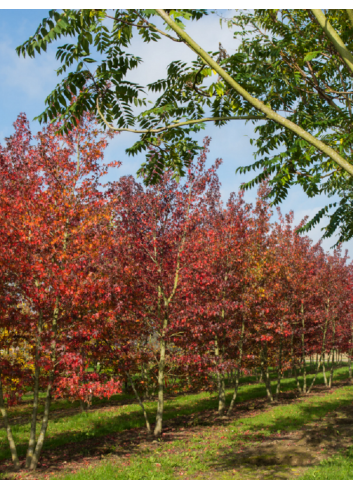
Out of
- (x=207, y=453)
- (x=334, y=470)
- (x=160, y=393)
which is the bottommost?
(x=207, y=453)

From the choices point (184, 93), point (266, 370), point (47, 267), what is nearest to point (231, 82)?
point (184, 93)

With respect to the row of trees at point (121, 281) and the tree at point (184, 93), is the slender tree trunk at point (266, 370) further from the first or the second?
the tree at point (184, 93)

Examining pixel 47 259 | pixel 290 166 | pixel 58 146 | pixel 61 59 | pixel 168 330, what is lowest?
pixel 168 330

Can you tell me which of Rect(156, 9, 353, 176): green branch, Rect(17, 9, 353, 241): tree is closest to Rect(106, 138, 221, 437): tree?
Rect(17, 9, 353, 241): tree

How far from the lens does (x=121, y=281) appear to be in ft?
33.8

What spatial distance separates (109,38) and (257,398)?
60.7 feet

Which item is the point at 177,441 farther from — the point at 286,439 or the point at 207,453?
the point at 286,439

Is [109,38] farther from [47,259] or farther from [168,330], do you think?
[168,330]

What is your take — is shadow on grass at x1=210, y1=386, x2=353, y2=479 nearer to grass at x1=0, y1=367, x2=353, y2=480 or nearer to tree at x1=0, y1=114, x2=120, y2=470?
grass at x1=0, y1=367, x2=353, y2=480

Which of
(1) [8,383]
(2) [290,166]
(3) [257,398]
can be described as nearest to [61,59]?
(2) [290,166]

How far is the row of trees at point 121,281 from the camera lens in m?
8.52

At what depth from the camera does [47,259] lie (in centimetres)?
858

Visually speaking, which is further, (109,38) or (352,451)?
(352,451)

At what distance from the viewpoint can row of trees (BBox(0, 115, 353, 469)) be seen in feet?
27.9
